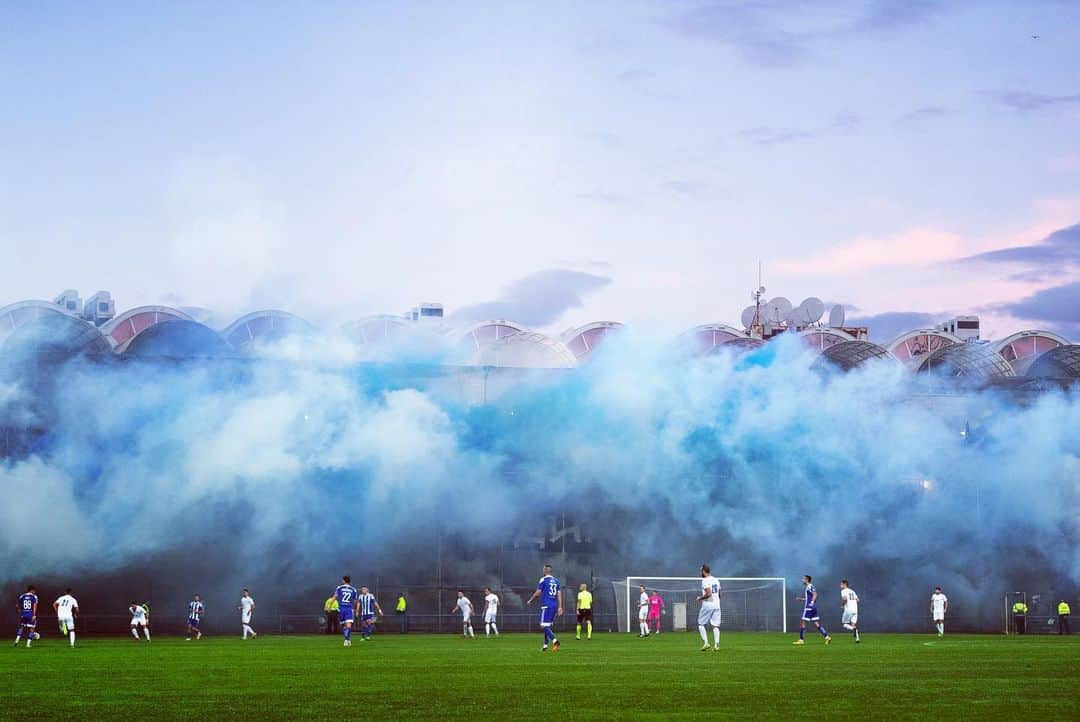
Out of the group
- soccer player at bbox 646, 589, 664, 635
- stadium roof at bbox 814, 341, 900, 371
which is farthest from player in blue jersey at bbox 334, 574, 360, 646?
stadium roof at bbox 814, 341, 900, 371

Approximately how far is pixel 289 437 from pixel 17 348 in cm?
954

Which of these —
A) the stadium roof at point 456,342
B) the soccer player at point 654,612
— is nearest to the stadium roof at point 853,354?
the stadium roof at point 456,342

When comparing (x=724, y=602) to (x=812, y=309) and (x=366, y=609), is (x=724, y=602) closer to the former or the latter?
(x=366, y=609)

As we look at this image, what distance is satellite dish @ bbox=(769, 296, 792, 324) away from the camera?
3014 inches

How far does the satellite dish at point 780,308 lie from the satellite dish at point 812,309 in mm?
1131

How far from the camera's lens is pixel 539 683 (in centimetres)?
2169

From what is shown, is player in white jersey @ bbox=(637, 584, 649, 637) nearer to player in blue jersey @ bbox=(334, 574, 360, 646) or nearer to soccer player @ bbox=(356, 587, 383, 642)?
soccer player @ bbox=(356, 587, 383, 642)

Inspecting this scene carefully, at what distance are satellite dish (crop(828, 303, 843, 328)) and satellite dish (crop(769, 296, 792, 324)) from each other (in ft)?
13.3

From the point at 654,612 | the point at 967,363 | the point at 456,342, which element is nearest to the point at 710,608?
the point at 654,612

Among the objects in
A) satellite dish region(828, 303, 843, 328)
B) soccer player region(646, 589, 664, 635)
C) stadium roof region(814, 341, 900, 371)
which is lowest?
soccer player region(646, 589, 664, 635)

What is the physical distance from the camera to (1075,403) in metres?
56.5

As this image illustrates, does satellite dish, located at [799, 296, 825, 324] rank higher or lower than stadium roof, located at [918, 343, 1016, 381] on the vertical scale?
higher

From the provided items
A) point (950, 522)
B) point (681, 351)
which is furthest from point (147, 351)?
point (950, 522)

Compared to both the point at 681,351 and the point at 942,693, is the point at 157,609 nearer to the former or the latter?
the point at 681,351
